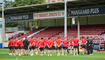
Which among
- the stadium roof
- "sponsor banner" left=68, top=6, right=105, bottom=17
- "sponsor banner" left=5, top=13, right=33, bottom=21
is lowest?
"sponsor banner" left=5, top=13, right=33, bottom=21


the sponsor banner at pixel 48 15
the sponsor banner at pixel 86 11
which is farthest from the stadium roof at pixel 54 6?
the sponsor banner at pixel 86 11

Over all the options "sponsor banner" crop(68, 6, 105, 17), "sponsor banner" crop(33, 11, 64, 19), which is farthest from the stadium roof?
"sponsor banner" crop(68, 6, 105, 17)

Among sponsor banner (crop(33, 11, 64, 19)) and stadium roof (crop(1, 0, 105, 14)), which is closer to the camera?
stadium roof (crop(1, 0, 105, 14))

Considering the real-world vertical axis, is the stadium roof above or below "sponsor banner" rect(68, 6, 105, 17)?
above

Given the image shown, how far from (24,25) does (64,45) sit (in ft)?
113

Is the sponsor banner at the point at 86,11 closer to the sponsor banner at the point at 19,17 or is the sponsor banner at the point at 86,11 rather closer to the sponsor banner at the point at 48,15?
the sponsor banner at the point at 48,15

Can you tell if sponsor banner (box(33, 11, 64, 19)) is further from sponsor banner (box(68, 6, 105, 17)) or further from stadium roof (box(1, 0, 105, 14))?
sponsor banner (box(68, 6, 105, 17))

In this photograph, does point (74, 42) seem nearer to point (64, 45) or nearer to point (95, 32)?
point (64, 45)

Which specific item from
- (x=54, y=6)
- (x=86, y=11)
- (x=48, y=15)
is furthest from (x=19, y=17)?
(x=86, y=11)

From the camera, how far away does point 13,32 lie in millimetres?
57000

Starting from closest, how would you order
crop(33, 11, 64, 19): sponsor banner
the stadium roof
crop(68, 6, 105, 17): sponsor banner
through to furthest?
1. crop(68, 6, 105, 17): sponsor banner
2. the stadium roof
3. crop(33, 11, 64, 19): sponsor banner

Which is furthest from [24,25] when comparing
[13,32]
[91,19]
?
[91,19]

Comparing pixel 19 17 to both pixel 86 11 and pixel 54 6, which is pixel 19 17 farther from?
pixel 86 11

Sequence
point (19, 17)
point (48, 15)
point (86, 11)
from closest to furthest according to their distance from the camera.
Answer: point (86, 11) < point (48, 15) < point (19, 17)
